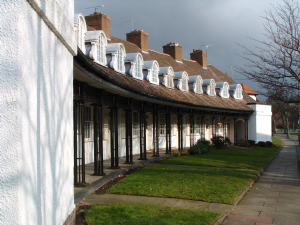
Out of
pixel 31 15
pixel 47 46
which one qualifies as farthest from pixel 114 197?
pixel 31 15

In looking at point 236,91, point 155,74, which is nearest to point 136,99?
point 155,74

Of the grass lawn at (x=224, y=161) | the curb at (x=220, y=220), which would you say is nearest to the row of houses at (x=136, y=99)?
the grass lawn at (x=224, y=161)

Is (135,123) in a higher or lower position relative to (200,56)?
lower

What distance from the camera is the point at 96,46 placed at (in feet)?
42.5

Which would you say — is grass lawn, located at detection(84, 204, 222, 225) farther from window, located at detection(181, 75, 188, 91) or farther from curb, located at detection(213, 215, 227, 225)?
window, located at detection(181, 75, 188, 91)

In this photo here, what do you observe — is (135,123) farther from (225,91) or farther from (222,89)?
(225,91)

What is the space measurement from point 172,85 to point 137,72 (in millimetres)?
5430

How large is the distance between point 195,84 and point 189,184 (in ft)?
59.6

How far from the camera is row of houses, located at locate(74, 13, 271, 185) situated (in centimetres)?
912

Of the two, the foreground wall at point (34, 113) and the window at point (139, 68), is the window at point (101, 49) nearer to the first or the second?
Answer: the window at point (139, 68)

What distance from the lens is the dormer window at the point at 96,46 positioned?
12.8m

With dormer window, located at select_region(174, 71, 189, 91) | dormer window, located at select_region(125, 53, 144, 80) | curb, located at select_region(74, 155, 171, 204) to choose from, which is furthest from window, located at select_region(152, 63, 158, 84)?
curb, located at select_region(74, 155, 171, 204)

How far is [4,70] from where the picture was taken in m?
2.50

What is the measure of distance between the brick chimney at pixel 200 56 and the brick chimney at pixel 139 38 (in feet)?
35.4
